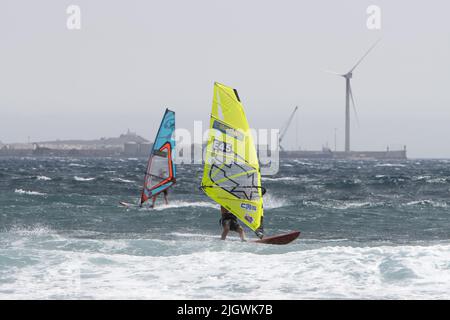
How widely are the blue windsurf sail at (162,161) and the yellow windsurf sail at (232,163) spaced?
816cm

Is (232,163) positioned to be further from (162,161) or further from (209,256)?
(162,161)

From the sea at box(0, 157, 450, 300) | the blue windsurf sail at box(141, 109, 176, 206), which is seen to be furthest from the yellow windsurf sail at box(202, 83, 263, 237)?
the blue windsurf sail at box(141, 109, 176, 206)

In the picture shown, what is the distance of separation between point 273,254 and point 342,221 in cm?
806

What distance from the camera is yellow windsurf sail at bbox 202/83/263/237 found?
13.3m

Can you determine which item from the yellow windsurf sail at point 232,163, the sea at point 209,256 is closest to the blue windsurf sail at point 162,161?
the sea at point 209,256

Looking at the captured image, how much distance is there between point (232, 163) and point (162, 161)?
9.19m

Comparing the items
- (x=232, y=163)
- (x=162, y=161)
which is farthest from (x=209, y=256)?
(x=162, y=161)

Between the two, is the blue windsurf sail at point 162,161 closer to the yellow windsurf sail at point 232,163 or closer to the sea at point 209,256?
the sea at point 209,256

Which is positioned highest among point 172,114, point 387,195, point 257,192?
point 172,114

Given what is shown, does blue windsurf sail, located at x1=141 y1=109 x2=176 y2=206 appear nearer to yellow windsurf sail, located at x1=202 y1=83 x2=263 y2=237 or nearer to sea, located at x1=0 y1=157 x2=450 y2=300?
sea, located at x1=0 y1=157 x2=450 y2=300

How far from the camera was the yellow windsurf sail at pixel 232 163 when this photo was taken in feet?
43.7

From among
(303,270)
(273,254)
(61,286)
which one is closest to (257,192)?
(273,254)
